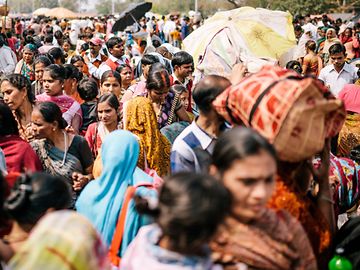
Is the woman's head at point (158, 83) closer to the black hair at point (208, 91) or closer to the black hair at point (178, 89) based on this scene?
the black hair at point (178, 89)

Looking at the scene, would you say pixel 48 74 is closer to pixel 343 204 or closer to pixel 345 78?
pixel 343 204

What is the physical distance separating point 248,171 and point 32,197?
37.7 inches

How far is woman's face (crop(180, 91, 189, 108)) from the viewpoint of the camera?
6218 mm

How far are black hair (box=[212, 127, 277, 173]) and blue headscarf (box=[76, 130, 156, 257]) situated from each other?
101 centimetres

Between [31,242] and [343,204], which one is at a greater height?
[31,242]

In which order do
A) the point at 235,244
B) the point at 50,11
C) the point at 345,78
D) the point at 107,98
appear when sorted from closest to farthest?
the point at 235,244 < the point at 107,98 < the point at 345,78 < the point at 50,11

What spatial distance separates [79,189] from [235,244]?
2.15 m

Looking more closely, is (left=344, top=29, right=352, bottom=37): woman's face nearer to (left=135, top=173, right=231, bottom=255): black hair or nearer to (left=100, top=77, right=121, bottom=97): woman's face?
(left=100, top=77, right=121, bottom=97): woman's face

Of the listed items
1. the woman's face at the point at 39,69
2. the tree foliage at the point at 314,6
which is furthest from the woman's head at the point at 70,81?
the tree foliage at the point at 314,6

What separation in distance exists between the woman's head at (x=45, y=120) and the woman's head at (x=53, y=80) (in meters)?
1.56

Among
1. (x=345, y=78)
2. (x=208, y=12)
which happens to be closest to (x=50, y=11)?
(x=208, y=12)

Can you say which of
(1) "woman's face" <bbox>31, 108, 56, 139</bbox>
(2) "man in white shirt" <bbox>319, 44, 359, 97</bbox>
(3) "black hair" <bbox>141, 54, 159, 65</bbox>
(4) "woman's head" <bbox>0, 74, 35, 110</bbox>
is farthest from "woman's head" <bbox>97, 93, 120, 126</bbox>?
(2) "man in white shirt" <bbox>319, 44, 359, 97</bbox>

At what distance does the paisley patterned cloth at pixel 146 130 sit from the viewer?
16.6 feet

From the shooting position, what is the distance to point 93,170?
4426 mm
